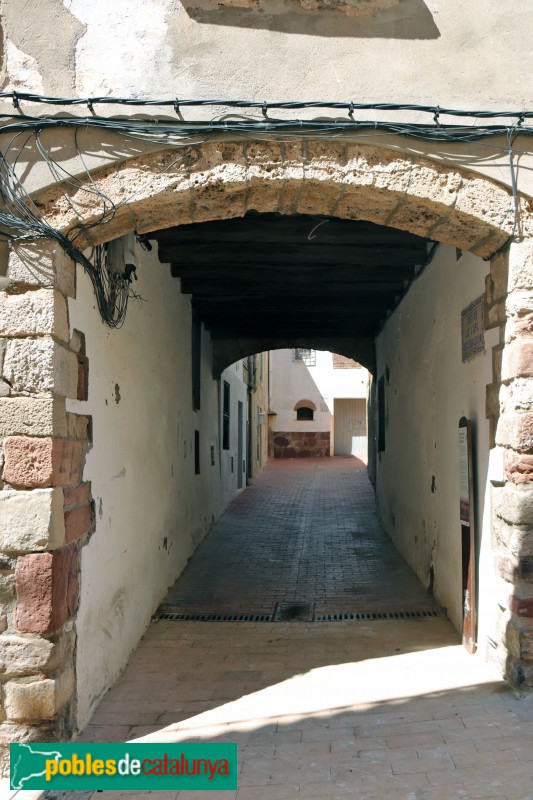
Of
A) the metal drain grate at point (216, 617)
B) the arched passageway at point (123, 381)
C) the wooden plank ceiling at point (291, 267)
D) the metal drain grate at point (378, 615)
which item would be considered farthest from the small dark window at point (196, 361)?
the metal drain grate at point (378, 615)

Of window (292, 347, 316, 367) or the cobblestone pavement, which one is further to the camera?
window (292, 347, 316, 367)

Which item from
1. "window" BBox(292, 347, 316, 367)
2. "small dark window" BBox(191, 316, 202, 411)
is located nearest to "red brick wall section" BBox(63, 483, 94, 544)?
"small dark window" BBox(191, 316, 202, 411)

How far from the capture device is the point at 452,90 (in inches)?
137

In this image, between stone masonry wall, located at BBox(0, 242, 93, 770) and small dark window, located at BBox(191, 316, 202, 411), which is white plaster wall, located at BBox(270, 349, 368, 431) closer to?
small dark window, located at BBox(191, 316, 202, 411)

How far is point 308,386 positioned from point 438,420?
63.1 feet

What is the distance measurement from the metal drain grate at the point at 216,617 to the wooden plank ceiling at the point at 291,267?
9.83 ft

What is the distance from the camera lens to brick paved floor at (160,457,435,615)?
5641 millimetres

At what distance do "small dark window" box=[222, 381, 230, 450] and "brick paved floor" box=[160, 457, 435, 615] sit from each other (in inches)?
46.9

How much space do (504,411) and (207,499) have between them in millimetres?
5908

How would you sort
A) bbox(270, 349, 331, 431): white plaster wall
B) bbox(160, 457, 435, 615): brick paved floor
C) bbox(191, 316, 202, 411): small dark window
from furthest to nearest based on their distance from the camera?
bbox(270, 349, 331, 431): white plaster wall
bbox(191, 316, 202, 411): small dark window
bbox(160, 457, 435, 615): brick paved floor

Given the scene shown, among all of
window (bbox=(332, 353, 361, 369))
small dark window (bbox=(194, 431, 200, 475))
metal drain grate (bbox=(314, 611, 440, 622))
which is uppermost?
window (bbox=(332, 353, 361, 369))

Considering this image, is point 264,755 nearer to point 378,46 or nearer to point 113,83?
point 113,83

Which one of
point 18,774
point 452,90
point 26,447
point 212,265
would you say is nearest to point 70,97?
point 26,447

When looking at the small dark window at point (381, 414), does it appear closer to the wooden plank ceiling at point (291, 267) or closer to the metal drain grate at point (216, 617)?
the wooden plank ceiling at point (291, 267)
